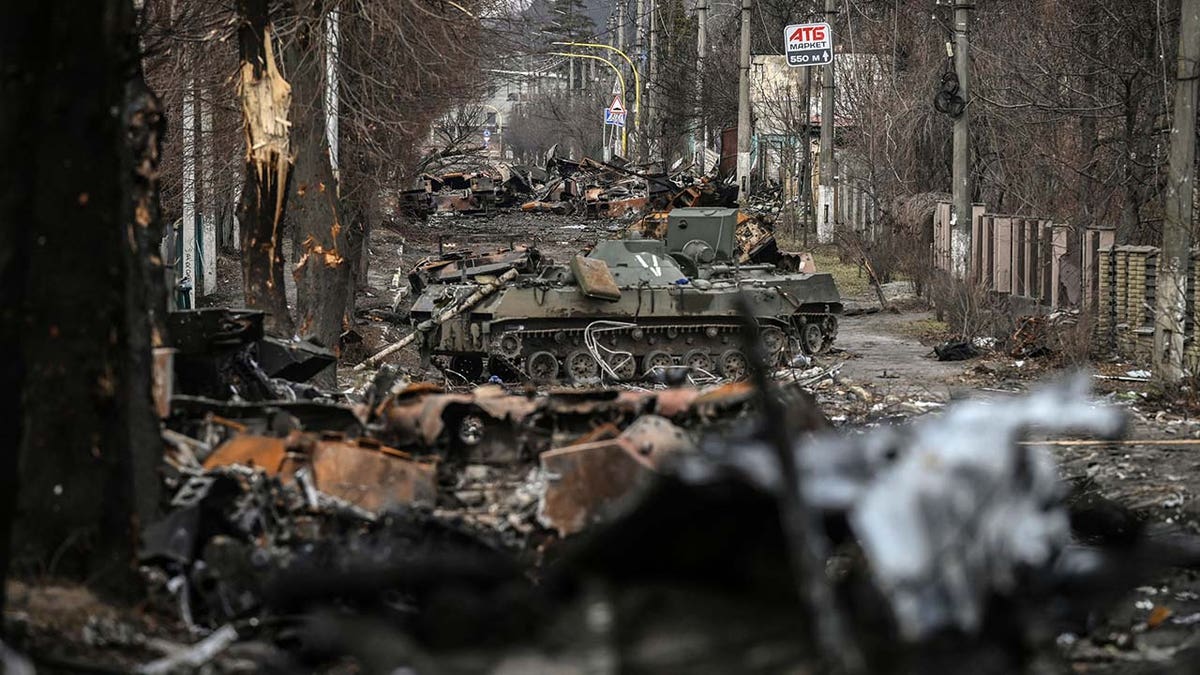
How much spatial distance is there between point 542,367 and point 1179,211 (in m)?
7.45

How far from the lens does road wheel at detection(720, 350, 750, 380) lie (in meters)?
20.0

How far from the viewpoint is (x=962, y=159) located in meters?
23.1

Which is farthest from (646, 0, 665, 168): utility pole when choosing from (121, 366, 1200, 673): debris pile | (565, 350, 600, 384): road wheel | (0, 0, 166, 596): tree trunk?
(0, 0, 166, 596): tree trunk

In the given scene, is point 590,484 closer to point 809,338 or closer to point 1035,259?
point 809,338

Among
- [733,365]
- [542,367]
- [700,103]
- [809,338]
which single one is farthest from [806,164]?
[542,367]

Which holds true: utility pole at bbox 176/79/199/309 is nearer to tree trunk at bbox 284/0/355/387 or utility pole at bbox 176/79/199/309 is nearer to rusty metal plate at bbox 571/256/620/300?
tree trunk at bbox 284/0/355/387

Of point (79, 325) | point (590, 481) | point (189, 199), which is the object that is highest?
point (189, 199)

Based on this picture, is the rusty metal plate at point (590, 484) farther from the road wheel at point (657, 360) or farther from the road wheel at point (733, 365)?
the road wheel at point (733, 365)

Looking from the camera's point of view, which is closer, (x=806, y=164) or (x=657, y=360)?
(x=657, y=360)

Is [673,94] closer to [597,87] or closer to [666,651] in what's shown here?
[597,87]

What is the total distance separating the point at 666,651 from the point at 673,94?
56.1m

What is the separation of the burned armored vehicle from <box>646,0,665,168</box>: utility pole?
34.6 m

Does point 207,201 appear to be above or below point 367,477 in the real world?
above

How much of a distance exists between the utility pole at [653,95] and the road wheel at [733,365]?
35547 millimetres
